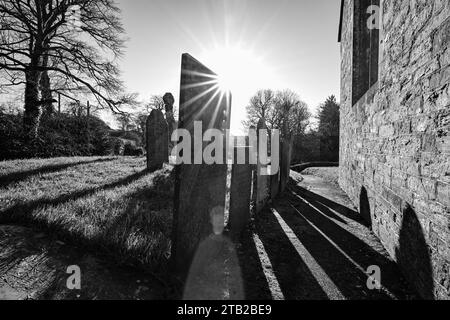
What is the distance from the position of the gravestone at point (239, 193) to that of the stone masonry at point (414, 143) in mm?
1923

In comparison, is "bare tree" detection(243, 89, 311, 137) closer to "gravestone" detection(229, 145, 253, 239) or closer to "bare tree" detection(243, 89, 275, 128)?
"bare tree" detection(243, 89, 275, 128)

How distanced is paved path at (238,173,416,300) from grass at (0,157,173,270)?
1.06 m

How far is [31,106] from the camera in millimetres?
11312

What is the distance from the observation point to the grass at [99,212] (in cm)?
234

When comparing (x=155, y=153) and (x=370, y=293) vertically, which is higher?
→ (x=155, y=153)

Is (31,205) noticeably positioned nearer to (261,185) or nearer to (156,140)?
(261,185)

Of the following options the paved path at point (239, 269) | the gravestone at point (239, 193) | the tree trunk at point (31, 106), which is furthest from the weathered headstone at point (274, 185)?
the tree trunk at point (31, 106)

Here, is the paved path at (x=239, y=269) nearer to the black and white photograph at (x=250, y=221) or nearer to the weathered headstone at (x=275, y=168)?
the black and white photograph at (x=250, y=221)

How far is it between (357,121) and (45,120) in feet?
46.8

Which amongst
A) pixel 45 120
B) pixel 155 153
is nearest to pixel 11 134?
pixel 45 120

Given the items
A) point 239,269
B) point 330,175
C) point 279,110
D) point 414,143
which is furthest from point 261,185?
point 279,110

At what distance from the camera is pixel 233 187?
3723mm

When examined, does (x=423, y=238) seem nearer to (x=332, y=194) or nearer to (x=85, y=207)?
(x=85, y=207)

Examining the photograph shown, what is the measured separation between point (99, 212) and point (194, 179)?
1543mm
